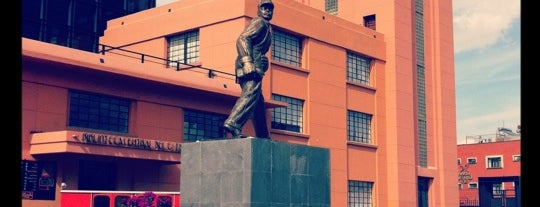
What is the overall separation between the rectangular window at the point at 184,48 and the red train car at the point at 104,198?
46.8 feet

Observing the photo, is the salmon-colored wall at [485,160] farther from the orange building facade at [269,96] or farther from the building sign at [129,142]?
the building sign at [129,142]

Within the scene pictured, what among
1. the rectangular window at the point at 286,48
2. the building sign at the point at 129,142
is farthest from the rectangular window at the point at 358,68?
the building sign at the point at 129,142

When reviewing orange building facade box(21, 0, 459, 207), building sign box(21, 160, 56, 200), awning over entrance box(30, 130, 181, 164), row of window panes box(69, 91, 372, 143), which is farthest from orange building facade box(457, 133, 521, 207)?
building sign box(21, 160, 56, 200)

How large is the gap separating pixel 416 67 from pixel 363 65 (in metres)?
7.21

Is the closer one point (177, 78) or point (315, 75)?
point (177, 78)

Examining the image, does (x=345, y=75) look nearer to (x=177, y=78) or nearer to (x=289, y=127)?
(x=289, y=127)

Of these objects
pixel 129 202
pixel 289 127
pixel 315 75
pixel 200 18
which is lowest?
pixel 129 202

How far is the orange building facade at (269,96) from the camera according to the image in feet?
83.5

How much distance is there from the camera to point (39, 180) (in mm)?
24875

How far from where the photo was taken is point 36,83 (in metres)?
25.0

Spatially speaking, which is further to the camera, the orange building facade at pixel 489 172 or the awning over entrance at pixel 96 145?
the orange building facade at pixel 489 172

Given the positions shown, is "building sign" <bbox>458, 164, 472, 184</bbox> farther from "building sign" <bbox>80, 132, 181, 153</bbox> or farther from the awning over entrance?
the awning over entrance

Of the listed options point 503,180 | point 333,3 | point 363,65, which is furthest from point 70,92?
point 503,180

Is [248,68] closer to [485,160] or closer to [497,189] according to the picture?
[485,160]
